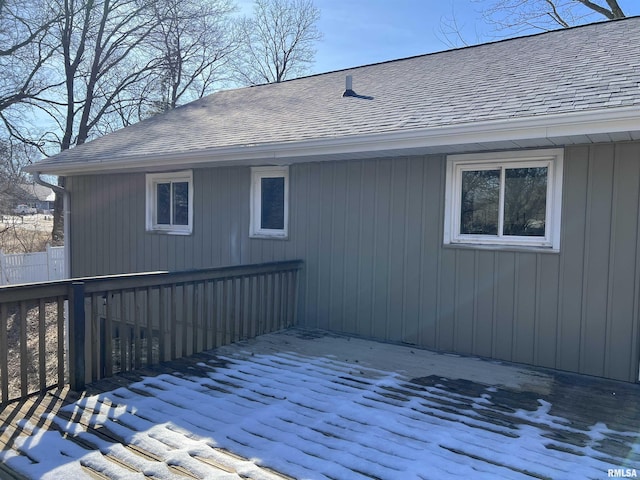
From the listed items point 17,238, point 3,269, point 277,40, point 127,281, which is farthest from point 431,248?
point 277,40

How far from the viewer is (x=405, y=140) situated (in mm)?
4617

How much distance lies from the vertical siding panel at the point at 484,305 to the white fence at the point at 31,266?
12.4m

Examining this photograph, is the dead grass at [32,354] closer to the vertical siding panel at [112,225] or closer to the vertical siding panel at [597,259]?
the vertical siding panel at [112,225]

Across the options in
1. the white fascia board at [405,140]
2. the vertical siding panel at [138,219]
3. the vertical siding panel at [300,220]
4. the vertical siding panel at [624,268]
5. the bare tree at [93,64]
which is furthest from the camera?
the bare tree at [93,64]

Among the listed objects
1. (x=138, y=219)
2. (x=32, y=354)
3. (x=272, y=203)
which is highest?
(x=272, y=203)

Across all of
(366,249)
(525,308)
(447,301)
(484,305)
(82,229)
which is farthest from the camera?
(82,229)

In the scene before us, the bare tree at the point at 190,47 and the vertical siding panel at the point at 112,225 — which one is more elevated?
the bare tree at the point at 190,47

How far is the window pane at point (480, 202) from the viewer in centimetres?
484

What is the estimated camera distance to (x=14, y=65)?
56.4 feet

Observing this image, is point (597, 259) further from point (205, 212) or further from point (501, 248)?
point (205, 212)

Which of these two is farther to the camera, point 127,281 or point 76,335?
point 127,281

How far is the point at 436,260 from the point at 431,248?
0.46 ft

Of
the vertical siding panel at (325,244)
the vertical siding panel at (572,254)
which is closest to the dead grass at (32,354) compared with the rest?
the vertical siding panel at (325,244)

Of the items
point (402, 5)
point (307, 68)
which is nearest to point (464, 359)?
point (402, 5)
